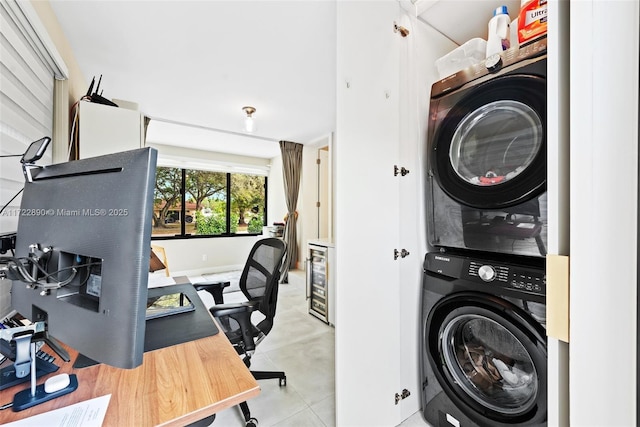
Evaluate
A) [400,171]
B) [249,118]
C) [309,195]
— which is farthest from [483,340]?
[309,195]

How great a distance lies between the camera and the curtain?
4715mm

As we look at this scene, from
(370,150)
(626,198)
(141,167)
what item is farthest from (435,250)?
(141,167)

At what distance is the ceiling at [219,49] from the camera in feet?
5.17

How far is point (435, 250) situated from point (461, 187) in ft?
1.42

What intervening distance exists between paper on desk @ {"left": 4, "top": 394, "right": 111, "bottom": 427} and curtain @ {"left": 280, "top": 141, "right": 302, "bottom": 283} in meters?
4.08

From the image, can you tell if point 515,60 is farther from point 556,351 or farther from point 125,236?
point 125,236

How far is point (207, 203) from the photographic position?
5.37 m

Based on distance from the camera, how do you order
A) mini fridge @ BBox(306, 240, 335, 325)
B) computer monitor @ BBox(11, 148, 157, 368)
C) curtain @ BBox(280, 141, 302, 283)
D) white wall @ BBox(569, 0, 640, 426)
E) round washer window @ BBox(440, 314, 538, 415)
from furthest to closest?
curtain @ BBox(280, 141, 302, 283) < mini fridge @ BBox(306, 240, 335, 325) < round washer window @ BBox(440, 314, 538, 415) < computer monitor @ BBox(11, 148, 157, 368) < white wall @ BBox(569, 0, 640, 426)

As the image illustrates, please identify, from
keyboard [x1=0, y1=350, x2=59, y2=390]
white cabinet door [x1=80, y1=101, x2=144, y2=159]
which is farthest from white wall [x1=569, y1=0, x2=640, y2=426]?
white cabinet door [x1=80, y1=101, x2=144, y2=159]

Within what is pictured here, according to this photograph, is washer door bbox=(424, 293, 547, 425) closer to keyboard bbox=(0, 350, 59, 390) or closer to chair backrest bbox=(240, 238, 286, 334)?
chair backrest bbox=(240, 238, 286, 334)

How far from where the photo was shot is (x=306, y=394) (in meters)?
1.76

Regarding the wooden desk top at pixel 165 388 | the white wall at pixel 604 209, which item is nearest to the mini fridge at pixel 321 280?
the wooden desk top at pixel 165 388

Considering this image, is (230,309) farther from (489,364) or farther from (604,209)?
(604,209)

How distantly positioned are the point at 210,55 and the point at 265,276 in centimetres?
181
